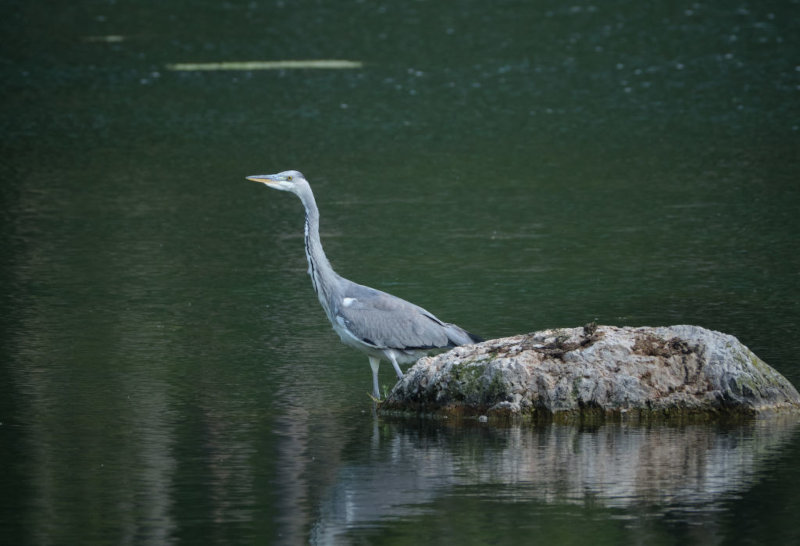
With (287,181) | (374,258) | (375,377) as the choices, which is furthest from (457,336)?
(374,258)

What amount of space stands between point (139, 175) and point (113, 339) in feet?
36.0

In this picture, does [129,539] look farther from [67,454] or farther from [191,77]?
[191,77]

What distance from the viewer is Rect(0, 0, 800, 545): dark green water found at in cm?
998

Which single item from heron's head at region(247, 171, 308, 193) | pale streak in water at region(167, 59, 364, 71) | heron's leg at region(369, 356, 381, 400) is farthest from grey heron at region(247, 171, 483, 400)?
pale streak in water at region(167, 59, 364, 71)

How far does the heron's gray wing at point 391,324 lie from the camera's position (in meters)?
12.8

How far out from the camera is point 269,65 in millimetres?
39219

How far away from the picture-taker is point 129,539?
9.21m

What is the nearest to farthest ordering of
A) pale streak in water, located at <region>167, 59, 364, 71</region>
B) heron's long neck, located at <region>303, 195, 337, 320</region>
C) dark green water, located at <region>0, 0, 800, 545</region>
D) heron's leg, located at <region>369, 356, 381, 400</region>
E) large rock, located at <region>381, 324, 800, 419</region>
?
dark green water, located at <region>0, 0, 800, 545</region> < large rock, located at <region>381, 324, 800, 419</region> < heron's leg, located at <region>369, 356, 381, 400</region> < heron's long neck, located at <region>303, 195, 337, 320</region> < pale streak in water, located at <region>167, 59, 364, 71</region>

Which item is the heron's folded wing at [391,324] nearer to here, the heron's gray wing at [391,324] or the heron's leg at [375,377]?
Result: the heron's gray wing at [391,324]

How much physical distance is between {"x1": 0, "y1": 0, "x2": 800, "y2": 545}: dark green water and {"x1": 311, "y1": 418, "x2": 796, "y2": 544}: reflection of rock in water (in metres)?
0.03

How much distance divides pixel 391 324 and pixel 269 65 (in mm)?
27227

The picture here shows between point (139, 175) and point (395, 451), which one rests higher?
point (139, 175)

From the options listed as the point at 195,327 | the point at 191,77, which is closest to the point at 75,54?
the point at 191,77

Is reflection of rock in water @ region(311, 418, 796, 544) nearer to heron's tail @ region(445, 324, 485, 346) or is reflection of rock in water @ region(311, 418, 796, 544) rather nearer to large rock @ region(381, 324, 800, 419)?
large rock @ region(381, 324, 800, 419)
